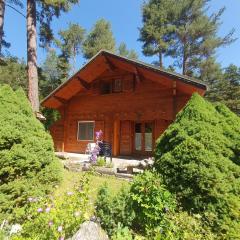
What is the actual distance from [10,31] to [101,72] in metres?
7.51

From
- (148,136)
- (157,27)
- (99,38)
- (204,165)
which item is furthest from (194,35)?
(204,165)

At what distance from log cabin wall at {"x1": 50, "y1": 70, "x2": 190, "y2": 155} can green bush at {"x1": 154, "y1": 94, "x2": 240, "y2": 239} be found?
9.25 meters

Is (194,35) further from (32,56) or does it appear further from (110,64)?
(32,56)

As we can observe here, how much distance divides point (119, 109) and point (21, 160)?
11.9 meters

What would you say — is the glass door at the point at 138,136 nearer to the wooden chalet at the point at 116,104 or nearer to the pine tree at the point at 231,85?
the wooden chalet at the point at 116,104

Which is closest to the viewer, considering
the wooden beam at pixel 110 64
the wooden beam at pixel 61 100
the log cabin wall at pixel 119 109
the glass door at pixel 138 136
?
the log cabin wall at pixel 119 109

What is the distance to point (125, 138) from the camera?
16266 millimetres

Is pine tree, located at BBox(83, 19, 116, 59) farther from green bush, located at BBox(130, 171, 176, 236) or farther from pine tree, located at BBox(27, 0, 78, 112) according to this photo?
green bush, located at BBox(130, 171, 176, 236)

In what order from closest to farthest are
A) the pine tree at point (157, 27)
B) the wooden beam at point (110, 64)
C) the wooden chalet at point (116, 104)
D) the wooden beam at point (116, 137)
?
the wooden chalet at point (116, 104) → the wooden beam at point (110, 64) → the wooden beam at point (116, 137) → the pine tree at point (157, 27)

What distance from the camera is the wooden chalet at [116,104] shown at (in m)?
14.2

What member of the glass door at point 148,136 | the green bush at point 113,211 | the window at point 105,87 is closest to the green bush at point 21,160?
the green bush at point 113,211

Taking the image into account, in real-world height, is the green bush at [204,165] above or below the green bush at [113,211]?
above

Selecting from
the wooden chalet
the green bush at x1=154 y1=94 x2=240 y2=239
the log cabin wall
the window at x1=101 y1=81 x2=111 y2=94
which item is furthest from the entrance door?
the green bush at x1=154 y1=94 x2=240 y2=239

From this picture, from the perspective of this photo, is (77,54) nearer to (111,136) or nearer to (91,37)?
(91,37)
